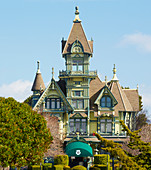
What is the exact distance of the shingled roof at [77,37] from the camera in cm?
6544

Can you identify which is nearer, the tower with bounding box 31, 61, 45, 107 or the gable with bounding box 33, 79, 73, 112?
the gable with bounding box 33, 79, 73, 112

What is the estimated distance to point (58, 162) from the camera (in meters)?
57.3

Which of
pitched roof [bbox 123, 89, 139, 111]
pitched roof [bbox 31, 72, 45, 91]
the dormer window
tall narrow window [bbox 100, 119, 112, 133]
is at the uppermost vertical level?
pitched roof [bbox 31, 72, 45, 91]

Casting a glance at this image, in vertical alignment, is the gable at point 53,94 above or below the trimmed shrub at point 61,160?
above

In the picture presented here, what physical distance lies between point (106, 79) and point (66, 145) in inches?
446

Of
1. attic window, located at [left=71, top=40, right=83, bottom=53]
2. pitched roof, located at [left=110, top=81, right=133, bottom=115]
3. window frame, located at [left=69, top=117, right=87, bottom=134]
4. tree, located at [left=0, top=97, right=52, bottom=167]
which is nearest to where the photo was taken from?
tree, located at [left=0, top=97, right=52, bottom=167]

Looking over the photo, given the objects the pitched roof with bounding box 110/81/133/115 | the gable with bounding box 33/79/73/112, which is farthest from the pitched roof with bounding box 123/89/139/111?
the gable with bounding box 33/79/73/112

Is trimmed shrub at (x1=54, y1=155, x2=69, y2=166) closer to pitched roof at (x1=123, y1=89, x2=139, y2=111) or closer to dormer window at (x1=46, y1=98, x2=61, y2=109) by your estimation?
dormer window at (x1=46, y1=98, x2=61, y2=109)

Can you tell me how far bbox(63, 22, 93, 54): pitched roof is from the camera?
65419 millimetres

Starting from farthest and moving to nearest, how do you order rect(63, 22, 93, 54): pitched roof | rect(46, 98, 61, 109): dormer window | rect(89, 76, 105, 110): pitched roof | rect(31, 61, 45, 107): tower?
rect(31, 61, 45, 107): tower < rect(89, 76, 105, 110): pitched roof < rect(63, 22, 93, 54): pitched roof < rect(46, 98, 61, 109): dormer window

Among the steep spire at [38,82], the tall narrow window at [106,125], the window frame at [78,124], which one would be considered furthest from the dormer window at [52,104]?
the tall narrow window at [106,125]

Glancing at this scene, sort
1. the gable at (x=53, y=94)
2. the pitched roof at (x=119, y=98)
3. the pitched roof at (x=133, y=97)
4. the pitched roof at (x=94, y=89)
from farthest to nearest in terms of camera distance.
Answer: the pitched roof at (x=133, y=97)
the pitched roof at (x=94, y=89)
the pitched roof at (x=119, y=98)
the gable at (x=53, y=94)

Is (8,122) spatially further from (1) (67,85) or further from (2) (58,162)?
(1) (67,85)

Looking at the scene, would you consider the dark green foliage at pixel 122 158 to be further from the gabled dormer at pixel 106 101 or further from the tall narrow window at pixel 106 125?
the tall narrow window at pixel 106 125
